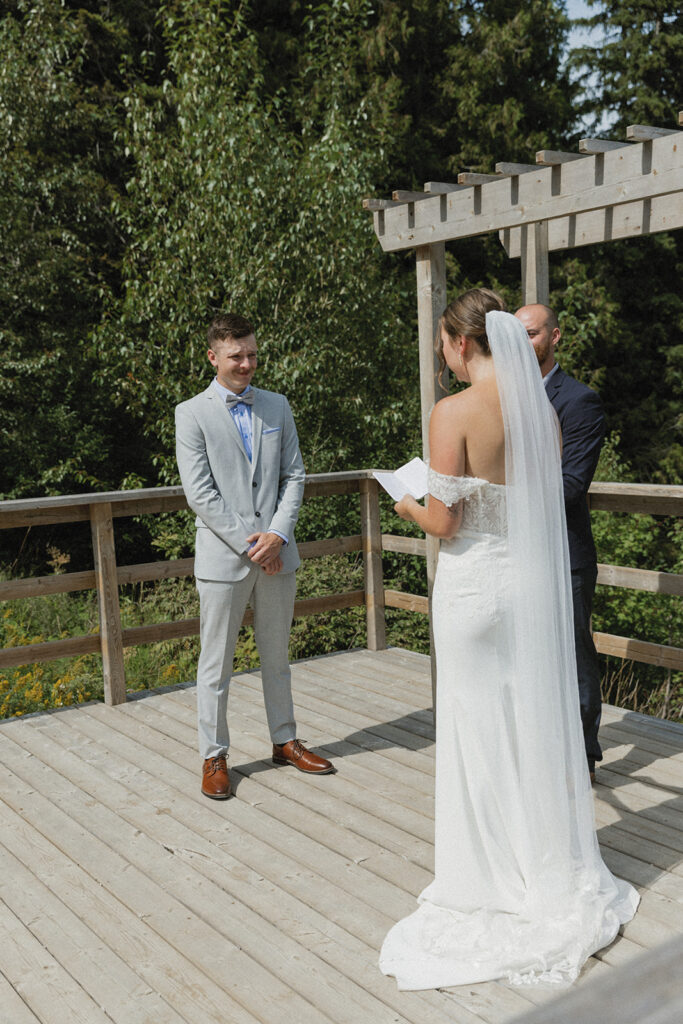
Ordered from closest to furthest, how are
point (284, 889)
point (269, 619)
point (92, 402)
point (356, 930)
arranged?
point (356, 930), point (284, 889), point (269, 619), point (92, 402)

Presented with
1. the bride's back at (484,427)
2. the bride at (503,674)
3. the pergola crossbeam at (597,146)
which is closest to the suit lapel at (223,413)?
the bride at (503,674)

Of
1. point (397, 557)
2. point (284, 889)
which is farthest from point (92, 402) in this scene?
point (284, 889)

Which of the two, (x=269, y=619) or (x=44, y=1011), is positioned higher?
(x=269, y=619)

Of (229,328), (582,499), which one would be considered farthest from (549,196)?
(229,328)

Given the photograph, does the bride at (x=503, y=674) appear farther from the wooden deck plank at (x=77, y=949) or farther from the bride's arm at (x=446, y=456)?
the wooden deck plank at (x=77, y=949)

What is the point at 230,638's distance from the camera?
390 centimetres

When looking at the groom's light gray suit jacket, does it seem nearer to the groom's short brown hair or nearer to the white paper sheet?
the groom's short brown hair

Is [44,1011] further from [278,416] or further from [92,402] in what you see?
[92,402]

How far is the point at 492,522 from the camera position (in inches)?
111

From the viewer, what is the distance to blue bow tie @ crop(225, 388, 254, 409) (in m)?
3.82

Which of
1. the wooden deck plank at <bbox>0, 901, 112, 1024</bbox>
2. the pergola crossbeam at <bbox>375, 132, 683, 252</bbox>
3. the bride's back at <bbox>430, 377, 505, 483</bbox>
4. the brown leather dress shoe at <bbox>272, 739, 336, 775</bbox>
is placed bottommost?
the wooden deck plank at <bbox>0, 901, 112, 1024</bbox>

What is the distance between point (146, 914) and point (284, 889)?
416 mm

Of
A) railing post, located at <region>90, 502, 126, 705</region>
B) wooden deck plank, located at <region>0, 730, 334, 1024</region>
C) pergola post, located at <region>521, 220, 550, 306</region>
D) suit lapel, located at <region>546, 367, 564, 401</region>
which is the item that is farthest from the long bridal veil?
railing post, located at <region>90, 502, 126, 705</region>

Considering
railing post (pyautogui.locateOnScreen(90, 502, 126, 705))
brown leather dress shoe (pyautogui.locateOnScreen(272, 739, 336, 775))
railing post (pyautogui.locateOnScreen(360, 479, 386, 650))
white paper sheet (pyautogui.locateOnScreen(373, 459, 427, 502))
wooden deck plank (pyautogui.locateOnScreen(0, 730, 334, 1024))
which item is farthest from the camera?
railing post (pyautogui.locateOnScreen(360, 479, 386, 650))
